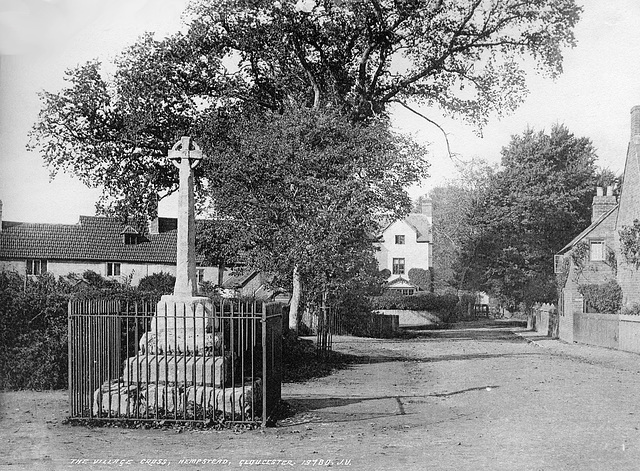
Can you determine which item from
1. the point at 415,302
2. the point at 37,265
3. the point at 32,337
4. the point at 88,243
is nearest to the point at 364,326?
the point at 415,302

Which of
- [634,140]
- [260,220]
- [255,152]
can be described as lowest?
[260,220]

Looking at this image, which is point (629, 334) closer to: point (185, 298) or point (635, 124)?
point (635, 124)

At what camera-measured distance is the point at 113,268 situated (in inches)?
2034

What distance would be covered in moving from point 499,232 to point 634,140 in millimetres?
24162

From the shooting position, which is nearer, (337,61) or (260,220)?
(260,220)

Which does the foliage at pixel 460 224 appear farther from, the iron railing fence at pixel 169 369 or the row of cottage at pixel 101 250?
the iron railing fence at pixel 169 369

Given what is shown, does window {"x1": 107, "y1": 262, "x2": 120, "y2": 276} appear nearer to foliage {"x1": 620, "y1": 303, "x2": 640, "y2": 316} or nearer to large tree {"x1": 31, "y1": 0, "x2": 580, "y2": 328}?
large tree {"x1": 31, "y1": 0, "x2": 580, "y2": 328}

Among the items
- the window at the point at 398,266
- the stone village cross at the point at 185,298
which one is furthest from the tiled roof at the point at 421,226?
the stone village cross at the point at 185,298

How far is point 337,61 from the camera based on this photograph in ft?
90.6

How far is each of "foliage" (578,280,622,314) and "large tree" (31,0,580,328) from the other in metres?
11.6

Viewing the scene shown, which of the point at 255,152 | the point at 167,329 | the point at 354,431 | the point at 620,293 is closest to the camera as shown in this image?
the point at 354,431

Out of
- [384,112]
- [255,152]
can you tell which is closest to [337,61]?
[384,112]

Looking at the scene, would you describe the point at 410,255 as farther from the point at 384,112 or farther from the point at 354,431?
the point at 354,431

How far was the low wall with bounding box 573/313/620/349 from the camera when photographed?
28.7 m
